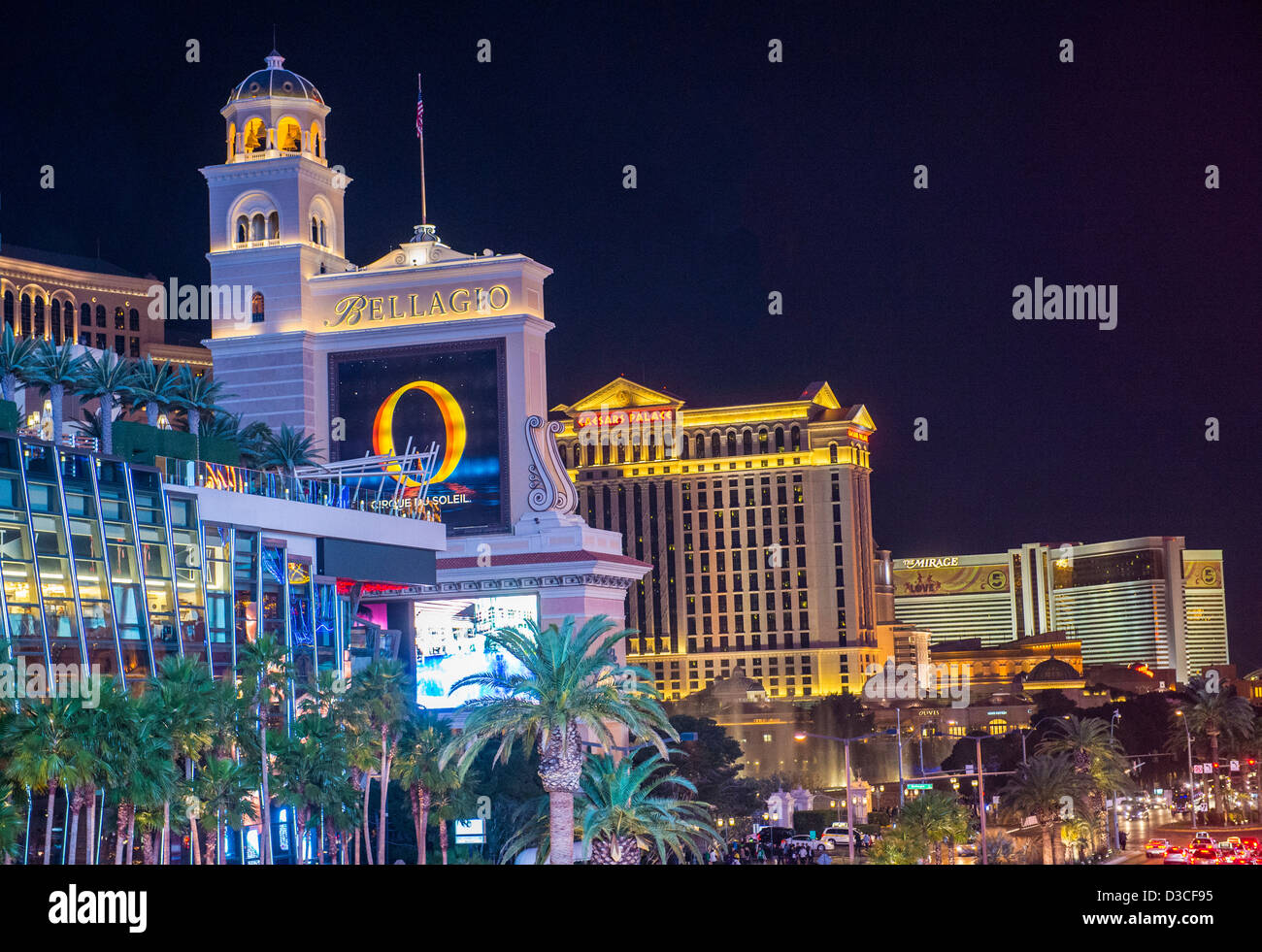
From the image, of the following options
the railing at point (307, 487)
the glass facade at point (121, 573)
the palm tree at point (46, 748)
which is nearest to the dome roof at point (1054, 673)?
the railing at point (307, 487)

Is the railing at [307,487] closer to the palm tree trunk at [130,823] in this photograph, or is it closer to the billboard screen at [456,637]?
the billboard screen at [456,637]

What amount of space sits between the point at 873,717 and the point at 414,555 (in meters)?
86.7

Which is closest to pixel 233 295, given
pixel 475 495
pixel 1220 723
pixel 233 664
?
pixel 475 495

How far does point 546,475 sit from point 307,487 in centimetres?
1146

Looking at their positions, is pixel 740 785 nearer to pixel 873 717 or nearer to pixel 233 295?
pixel 233 295

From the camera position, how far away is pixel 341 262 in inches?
3585

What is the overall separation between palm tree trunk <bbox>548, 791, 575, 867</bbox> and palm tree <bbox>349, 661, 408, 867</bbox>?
10.6 meters

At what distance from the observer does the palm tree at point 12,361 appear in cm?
5719

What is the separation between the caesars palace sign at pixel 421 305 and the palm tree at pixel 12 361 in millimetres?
28764

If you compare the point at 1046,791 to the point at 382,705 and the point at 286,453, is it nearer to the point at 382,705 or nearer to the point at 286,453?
the point at 382,705

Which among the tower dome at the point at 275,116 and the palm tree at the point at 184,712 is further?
the tower dome at the point at 275,116

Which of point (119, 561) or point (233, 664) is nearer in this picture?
point (119, 561)

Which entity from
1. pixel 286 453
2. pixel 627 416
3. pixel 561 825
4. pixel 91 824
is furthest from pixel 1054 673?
pixel 91 824

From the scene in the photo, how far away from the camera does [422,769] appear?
191ft
